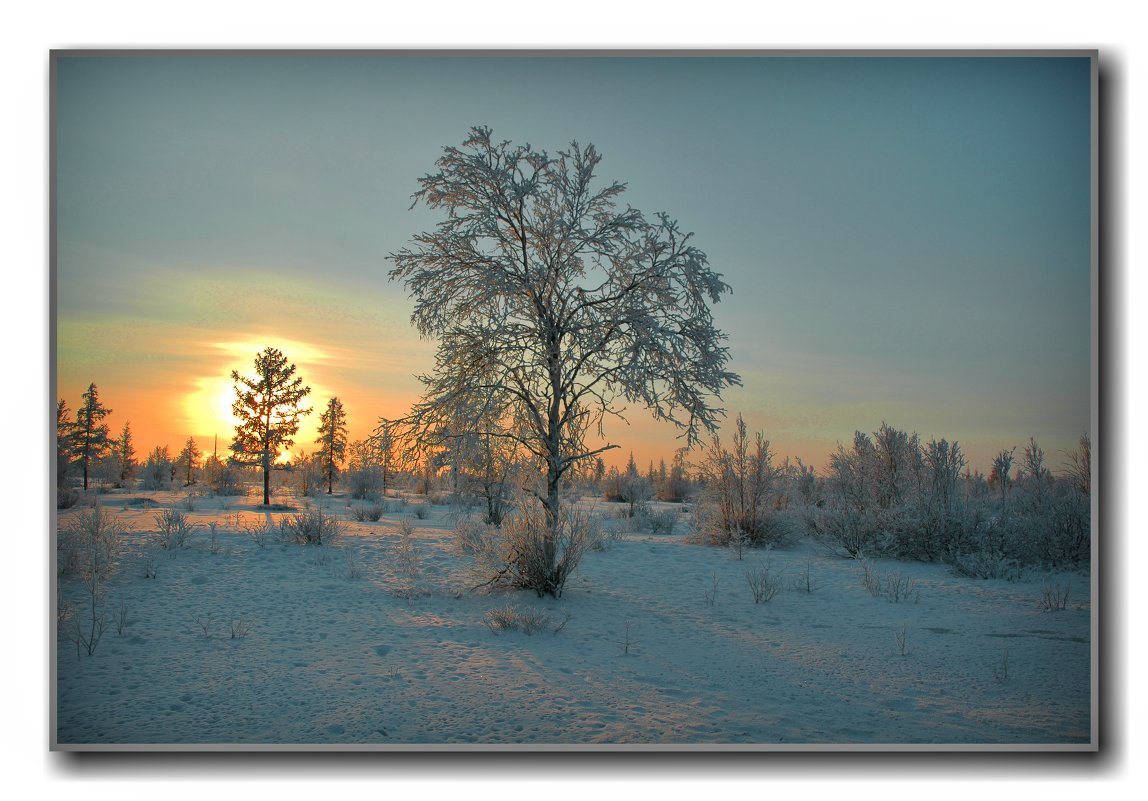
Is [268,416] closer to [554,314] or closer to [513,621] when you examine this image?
[554,314]

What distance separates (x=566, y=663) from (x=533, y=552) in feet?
8.30

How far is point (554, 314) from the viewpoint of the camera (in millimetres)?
9320

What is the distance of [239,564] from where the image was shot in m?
9.20

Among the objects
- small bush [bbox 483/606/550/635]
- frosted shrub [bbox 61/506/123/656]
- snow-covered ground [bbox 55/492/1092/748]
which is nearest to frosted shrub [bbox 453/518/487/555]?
snow-covered ground [bbox 55/492/1092/748]

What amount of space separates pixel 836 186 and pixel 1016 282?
1.97m

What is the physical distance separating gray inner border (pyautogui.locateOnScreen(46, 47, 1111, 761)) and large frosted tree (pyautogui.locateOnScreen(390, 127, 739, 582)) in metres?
3.33

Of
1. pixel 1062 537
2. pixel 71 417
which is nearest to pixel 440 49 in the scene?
pixel 71 417

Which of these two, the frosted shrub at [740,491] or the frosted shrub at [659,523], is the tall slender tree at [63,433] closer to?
the frosted shrub at [740,491]

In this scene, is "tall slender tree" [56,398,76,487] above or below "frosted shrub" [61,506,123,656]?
above

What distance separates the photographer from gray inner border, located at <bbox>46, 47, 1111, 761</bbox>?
14.9 ft

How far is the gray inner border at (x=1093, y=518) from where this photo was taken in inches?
179

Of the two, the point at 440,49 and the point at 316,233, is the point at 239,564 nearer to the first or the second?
the point at 316,233

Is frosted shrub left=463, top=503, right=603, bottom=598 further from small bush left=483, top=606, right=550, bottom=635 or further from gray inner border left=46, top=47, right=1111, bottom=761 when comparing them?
gray inner border left=46, top=47, right=1111, bottom=761

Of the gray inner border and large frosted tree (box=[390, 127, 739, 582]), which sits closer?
the gray inner border
